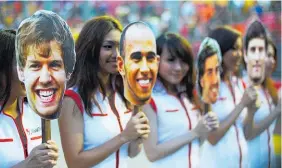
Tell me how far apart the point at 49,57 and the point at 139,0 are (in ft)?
2.58

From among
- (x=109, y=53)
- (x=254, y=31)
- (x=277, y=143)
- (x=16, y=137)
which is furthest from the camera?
(x=277, y=143)

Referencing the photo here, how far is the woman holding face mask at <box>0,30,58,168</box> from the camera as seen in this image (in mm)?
2906

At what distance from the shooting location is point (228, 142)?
3.93 metres

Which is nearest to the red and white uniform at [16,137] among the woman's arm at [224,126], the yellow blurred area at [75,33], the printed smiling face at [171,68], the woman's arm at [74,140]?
the woman's arm at [74,140]

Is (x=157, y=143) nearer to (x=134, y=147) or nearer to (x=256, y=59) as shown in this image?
(x=134, y=147)

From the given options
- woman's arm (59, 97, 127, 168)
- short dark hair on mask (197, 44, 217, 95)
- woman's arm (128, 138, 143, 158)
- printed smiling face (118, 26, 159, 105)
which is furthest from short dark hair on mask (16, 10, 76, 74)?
short dark hair on mask (197, 44, 217, 95)

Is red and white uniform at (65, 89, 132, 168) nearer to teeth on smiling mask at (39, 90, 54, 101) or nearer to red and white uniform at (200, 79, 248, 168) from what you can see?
teeth on smiling mask at (39, 90, 54, 101)

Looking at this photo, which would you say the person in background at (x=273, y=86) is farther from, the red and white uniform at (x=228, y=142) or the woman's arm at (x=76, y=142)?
the woman's arm at (x=76, y=142)

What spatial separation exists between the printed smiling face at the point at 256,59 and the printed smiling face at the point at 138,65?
882 mm

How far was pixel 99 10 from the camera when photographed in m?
3.34

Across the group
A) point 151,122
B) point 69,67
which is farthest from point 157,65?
point 69,67

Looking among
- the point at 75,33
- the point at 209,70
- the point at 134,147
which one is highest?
the point at 75,33

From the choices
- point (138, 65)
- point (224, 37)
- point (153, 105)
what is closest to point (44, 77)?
point (138, 65)

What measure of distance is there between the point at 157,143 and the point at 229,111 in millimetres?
607
